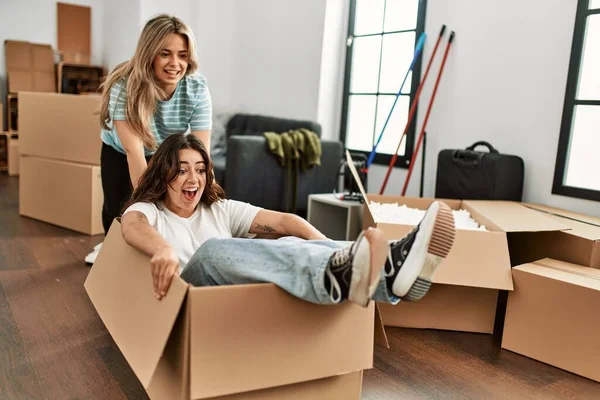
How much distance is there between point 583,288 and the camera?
71.6 inches

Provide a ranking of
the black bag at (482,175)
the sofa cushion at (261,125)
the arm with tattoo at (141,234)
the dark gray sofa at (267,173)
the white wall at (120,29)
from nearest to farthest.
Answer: the arm with tattoo at (141,234) < the black bag at (482,175) < the dark gray sofa at (267,173) < the sofa cushion at (261,125) < the white wall at (120,29)

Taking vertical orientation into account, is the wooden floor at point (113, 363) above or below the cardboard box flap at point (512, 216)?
below

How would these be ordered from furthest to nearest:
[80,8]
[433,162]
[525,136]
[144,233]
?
1. [80,8]
2. [433,162]
3. [525,136]
4. [144,233]

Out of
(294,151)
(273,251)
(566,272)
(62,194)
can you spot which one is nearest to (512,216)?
(566,272)

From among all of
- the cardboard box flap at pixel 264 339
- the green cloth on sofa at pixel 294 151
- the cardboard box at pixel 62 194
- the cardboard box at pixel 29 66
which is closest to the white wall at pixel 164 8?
the cardboard box at pixel 29 66

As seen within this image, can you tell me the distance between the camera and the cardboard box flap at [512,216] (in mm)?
2102

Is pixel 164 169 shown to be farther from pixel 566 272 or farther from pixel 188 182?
pixel 566 272

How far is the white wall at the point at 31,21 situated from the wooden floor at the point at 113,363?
14.9 ft

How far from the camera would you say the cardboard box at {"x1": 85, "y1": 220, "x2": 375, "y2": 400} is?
113 centimetres

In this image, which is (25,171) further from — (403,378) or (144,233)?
(403,378)

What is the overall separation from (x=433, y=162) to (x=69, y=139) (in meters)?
2.29

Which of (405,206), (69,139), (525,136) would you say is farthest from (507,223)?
(69,139)

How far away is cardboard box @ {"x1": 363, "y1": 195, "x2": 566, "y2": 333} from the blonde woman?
0.83 metres

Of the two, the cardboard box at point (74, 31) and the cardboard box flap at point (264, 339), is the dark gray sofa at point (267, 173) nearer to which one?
the cardboard box flap at point (264, 339)
